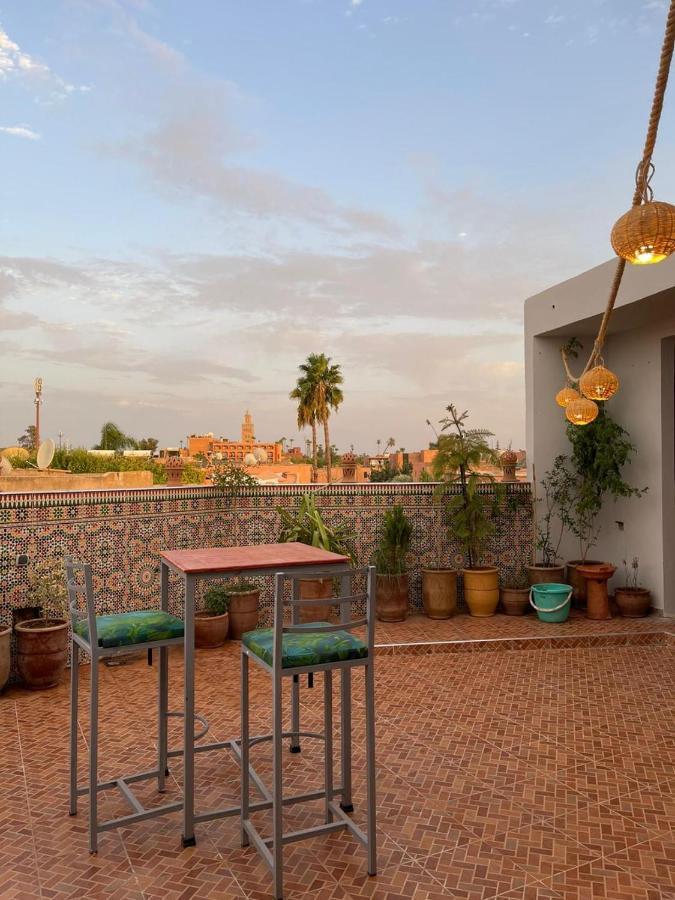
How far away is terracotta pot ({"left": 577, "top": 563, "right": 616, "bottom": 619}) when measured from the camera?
677 centimetres

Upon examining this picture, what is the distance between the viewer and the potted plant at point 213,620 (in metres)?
5.81

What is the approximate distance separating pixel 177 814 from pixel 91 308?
11.6 m

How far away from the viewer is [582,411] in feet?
18.4

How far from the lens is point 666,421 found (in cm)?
687

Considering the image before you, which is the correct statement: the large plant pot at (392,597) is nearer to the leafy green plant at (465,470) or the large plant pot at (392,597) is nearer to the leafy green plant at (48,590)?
the leafy green plant at (465,470)

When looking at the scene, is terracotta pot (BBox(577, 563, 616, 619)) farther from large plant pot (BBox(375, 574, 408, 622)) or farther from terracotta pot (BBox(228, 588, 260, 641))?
terracotta pot (BBox(228, 588, 260, 641))

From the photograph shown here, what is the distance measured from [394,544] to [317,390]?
19346mm

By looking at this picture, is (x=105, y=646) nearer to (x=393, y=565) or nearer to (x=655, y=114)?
(x=655, y=114)

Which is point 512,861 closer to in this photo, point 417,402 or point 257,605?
point 257,605

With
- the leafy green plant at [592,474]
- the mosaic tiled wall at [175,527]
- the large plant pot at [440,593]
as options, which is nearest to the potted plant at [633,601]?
the leafy green plant at [592,474]

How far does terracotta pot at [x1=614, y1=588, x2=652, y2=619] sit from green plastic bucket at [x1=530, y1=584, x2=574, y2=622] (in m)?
0.57

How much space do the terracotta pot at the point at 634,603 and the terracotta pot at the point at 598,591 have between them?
15 centimetres

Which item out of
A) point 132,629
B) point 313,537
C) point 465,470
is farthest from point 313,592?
point 132,629

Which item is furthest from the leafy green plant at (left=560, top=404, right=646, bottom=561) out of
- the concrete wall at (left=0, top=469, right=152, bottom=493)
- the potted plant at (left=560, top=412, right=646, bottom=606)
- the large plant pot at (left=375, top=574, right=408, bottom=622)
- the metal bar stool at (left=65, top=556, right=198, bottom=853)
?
the concrete wall at (left=0, top=469, right=152, bottom=493)
